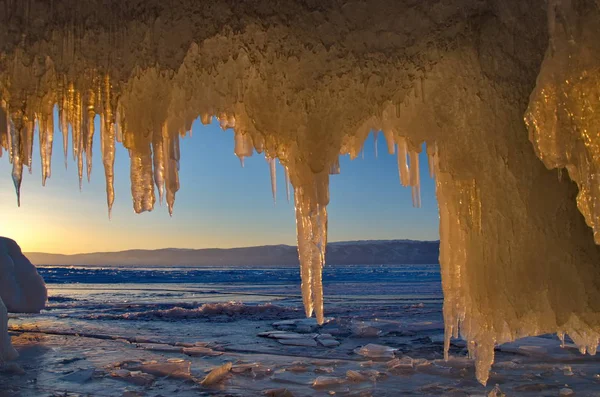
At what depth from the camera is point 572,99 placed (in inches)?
103

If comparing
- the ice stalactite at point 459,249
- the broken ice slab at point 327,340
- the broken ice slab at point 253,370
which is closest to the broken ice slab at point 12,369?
the broken ice slab at point 253,370

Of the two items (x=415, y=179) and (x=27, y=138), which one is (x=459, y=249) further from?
(x=27, y=138)

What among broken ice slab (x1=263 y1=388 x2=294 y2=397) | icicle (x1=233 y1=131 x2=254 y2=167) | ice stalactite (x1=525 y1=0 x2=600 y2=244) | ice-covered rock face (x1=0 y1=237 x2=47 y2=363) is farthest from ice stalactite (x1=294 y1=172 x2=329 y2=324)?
ice-covered rock face (x1=0 y1=237 x2=47 y2=363)

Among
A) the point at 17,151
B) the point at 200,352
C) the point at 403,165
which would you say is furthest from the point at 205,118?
the point at 200,352

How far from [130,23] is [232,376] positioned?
546 cm

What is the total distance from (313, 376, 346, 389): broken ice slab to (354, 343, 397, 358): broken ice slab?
6.41ft

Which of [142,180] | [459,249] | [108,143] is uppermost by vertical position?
[108,143]

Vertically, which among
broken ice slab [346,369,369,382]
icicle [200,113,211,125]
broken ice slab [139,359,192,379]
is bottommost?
broken ice slab [346,369,369,382]

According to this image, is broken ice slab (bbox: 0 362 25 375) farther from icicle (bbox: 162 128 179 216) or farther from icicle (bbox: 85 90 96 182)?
icicle (bbox: 85 90 96 182)

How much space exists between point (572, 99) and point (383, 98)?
1.17 m

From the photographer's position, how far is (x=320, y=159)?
11.5ft

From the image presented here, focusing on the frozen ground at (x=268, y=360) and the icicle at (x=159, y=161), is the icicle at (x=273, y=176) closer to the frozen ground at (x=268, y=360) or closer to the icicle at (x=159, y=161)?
the icicle at (x=159, y=161)

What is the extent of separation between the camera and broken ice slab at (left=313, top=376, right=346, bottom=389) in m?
6.64

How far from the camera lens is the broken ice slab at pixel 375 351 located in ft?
29.1
